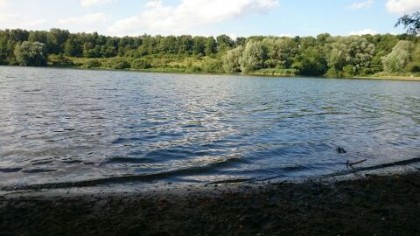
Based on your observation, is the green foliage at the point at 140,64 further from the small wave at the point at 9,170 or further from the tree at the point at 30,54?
the small wave at the point at 9,170

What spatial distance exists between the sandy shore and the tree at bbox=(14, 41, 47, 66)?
16156 centimetres

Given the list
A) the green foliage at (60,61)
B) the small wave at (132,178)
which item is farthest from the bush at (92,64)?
the small wave at (132,178)

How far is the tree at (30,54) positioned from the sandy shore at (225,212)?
162 metres

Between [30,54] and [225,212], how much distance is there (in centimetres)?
16490

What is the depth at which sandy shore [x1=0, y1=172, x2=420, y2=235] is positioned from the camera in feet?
28.2

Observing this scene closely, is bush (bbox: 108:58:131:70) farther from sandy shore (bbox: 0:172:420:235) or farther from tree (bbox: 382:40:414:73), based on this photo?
sandy shore (bbox: 0:172:420:235)

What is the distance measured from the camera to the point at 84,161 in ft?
52.3

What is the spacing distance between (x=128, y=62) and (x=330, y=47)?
296 ft

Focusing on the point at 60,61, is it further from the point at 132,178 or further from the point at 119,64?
the point at 132,178

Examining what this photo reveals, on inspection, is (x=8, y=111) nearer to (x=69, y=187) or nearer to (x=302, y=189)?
(x=69, y=187)

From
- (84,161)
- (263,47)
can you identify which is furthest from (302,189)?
(263,47)

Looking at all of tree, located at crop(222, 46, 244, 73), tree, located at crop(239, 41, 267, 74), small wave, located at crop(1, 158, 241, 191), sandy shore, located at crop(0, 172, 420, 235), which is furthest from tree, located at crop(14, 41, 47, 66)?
sandy shore, located at crop(0, 172, 420, 235)

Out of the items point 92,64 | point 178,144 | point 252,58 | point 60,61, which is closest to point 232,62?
point 252,58

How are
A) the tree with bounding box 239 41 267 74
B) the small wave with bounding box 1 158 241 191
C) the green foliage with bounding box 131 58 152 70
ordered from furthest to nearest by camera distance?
the green foliage with bounding box 131 58 152 70 < the tree with bounding box 239 41 267 74 < the small wave with bounding box 1 158 241 191
